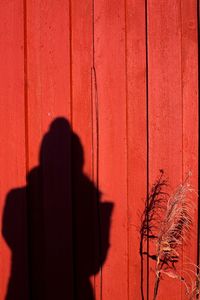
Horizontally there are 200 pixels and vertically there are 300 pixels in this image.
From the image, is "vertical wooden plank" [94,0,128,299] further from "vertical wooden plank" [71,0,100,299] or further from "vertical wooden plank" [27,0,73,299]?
"vertical wooden plank" [27,0,73,299]

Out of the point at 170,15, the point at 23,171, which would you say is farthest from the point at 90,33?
the point at 23,171

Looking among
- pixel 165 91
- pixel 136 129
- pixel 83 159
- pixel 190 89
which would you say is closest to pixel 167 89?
pixel 165 91

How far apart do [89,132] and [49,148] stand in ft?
0.93

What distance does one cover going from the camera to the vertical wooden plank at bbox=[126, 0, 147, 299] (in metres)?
2.12

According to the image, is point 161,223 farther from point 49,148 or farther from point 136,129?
point 49,148

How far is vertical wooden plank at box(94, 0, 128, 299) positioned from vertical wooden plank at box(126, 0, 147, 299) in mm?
43

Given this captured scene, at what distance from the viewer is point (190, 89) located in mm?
2201

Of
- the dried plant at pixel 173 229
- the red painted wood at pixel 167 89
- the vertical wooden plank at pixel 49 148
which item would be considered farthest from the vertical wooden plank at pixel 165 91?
the vertical wooden plank at pixel 49 148

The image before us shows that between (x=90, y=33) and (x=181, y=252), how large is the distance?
1.65m

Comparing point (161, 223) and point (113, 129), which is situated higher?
point (113, 129)

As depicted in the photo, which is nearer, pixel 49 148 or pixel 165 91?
pixel 49 148

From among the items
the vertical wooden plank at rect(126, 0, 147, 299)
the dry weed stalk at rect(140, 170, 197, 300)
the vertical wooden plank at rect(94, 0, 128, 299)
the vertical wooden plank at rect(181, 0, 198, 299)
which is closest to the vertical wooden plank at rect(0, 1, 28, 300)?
the vertical wooden plank at rect(94, 0, 128, 299)

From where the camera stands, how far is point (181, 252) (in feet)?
7.34

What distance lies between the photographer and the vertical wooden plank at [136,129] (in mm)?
2125
